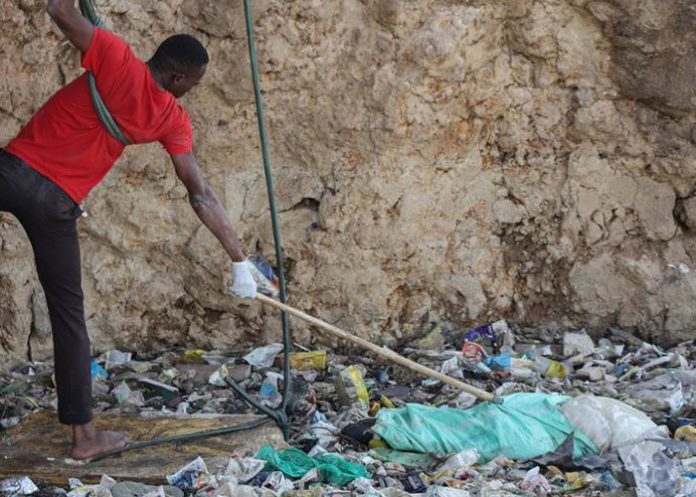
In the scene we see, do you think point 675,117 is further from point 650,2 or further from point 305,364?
point 305,364

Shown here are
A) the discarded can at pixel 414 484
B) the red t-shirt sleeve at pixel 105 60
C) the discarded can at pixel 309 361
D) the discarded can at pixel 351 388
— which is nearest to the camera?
the red t-shirt sleeve at pixel 105 60

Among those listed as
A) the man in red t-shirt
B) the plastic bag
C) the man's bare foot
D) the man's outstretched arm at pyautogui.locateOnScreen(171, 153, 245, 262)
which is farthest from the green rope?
the plastic bag

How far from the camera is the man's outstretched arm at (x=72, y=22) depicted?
173 inches

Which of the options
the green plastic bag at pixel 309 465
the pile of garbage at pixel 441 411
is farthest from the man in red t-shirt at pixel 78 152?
the green plastic bag at pixel 309 465

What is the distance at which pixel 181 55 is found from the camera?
4.69m

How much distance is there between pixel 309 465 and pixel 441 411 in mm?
803

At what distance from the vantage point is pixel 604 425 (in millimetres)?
5160

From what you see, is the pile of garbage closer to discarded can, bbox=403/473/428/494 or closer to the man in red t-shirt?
discarded can, bbox=403/473/428/494

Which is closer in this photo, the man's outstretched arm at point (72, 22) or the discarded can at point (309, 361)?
the man's outstretched arm at point (72, 22)

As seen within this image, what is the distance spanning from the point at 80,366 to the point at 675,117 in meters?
3.76

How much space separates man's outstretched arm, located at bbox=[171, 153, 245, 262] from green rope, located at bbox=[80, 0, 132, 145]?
0.90 ft

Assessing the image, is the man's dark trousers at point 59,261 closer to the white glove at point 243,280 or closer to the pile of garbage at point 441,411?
the pile of garbage at point 441,411

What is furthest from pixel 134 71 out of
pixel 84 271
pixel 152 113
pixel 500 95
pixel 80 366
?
pixel 500 95

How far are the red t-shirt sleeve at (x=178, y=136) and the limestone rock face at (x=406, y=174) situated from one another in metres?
1.47
